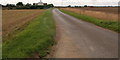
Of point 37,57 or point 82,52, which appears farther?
point 82,52

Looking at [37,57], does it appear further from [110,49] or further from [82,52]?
[110,49]

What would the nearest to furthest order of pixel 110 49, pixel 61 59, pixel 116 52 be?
pixel 61 59 → pixel 116 52 → pixel 110 49

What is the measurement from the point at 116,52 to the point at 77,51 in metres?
1.69

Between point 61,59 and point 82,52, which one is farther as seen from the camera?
point 82,52

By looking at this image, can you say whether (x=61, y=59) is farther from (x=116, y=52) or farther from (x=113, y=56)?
(x=116, y=52)

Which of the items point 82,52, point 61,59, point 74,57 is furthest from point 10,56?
point 82,52

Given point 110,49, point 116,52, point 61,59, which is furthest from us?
point 110,49

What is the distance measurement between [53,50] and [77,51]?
1110 mm

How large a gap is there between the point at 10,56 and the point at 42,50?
60.5 inches

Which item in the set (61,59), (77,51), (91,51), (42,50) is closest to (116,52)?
(91,51)

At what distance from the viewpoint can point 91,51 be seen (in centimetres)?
811

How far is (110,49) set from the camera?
8.48m

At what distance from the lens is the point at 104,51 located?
317 inches

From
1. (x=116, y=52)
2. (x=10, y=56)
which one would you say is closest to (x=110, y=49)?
(x=116, y=52)
